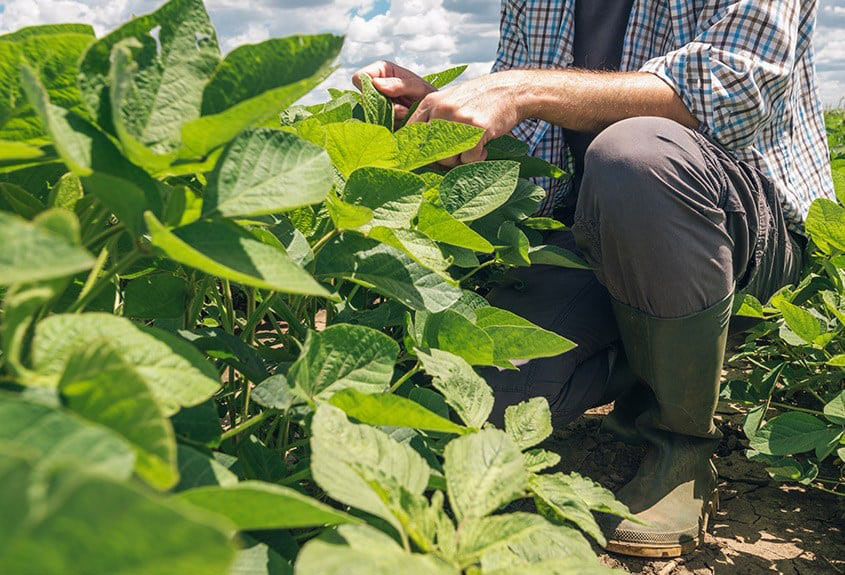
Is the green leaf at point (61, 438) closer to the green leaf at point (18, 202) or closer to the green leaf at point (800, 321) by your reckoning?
the green leaf at point (18, 202)

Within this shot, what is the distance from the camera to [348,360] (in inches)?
30.7

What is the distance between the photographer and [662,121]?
188 centimetres

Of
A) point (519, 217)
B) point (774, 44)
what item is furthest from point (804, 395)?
point (519, 217)

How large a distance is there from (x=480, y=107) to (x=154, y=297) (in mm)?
936

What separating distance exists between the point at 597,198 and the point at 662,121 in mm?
282

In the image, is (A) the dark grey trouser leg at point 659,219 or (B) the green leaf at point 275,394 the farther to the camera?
(A) the dark grey trouser leg at point 659,219

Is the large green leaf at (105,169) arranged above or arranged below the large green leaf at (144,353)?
above

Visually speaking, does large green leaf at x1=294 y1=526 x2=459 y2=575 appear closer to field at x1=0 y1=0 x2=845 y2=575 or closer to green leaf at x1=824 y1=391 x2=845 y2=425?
field at x1=0 y1=0 x2=845 y2=575

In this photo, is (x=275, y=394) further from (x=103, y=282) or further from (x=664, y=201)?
(x=664, y=201)

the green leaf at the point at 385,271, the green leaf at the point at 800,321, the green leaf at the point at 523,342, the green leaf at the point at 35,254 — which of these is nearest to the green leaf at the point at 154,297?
the green leaf at the point at 385,271

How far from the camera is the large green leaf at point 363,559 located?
1.47 feet

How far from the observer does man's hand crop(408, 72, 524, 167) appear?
5.17ft

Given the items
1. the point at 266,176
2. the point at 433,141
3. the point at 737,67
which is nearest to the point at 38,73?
the point at 266,176

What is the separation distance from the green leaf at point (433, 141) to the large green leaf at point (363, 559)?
2.27 ft
